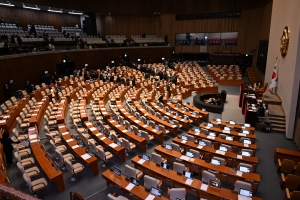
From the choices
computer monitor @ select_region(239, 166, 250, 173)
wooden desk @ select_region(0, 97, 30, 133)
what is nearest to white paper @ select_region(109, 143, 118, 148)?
computer monitor @ select_region(239, 166, 250, 173)

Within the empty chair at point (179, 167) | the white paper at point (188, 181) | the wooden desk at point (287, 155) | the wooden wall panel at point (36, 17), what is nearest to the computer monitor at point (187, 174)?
the white paper at point (188, 181)

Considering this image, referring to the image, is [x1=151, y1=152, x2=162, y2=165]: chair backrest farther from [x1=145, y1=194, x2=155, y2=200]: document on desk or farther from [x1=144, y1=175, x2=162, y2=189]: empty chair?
[x1=145, y1=194, x2=155, y2=200]: document on desk

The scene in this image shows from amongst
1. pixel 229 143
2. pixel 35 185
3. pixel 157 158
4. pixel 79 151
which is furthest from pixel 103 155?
pixel 229 143

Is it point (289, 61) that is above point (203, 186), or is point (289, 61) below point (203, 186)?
above

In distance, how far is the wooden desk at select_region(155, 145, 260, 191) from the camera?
23.3ft

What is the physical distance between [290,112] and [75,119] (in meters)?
11.9

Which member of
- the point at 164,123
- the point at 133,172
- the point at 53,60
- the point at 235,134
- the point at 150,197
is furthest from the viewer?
the point at 53,60

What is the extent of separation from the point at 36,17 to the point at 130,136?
26422 millimetres

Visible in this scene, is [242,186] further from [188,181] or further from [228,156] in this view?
[228,156]

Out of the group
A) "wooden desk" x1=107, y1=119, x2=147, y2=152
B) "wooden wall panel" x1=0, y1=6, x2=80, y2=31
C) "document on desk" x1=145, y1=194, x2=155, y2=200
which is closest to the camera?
"document on desk" x1=145, y1=194, x2=155, y2=200

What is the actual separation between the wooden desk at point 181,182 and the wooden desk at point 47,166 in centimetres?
261

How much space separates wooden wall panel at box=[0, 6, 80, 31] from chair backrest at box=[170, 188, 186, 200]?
28.1 meters

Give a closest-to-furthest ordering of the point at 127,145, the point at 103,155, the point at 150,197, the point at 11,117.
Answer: the point at 150,197 → the point at 103,155 → the point at 127,145 → the point at 11,117

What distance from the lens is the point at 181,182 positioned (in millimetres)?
6969
